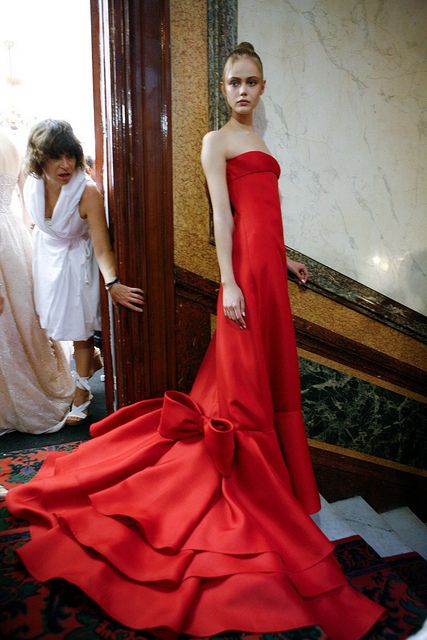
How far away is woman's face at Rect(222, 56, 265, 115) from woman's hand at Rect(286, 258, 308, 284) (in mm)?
710

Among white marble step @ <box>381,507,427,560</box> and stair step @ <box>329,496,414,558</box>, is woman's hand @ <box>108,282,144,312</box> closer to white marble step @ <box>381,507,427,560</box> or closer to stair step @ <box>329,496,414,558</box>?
stair step @ <box>329,496,414,558</box>

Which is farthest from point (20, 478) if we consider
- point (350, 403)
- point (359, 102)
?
point (359, 102)

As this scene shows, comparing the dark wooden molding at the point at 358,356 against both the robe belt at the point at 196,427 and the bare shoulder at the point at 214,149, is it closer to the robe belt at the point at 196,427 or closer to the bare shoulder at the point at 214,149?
the robe belt at the point at 196,427

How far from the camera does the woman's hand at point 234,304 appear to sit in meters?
1.54

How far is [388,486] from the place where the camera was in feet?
8.25

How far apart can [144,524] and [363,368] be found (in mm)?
1522

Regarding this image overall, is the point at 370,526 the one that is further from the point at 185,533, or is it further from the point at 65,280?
the point at 65,280

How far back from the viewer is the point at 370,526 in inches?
83.2

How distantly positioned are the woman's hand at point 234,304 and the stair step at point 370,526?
3.72 feet

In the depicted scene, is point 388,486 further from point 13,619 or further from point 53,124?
point 53,124

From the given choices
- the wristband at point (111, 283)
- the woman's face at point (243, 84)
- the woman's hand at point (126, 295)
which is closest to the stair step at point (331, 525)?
the woman's hand at point (126, 295)

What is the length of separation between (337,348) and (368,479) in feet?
2.66

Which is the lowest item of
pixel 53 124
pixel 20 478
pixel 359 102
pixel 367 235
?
pixel 20 478

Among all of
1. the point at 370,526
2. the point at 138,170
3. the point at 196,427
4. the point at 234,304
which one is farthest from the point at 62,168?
the point at 370,526
